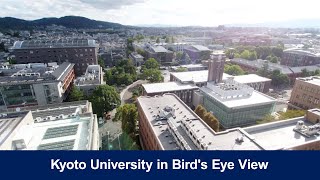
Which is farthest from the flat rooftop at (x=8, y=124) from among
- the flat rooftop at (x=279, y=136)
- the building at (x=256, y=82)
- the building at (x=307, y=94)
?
the building at (x=307, y=94)

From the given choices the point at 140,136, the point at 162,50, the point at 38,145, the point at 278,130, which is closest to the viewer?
the point at 38,145

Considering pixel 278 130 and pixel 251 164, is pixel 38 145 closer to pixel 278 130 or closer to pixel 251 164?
pixel 251 164

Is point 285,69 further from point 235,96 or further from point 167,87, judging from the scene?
point 167,87

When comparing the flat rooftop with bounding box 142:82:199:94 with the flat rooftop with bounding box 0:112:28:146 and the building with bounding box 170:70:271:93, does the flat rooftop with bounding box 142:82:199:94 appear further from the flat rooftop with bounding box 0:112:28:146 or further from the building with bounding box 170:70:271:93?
the flat rooftop with bounding box 0:112:28:146

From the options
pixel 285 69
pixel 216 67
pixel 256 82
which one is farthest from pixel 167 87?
pixel 285 69

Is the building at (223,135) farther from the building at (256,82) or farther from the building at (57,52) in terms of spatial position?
the building at (57,52)

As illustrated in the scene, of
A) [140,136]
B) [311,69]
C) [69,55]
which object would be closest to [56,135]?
[140,136]

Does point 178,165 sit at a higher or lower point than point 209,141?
higher
